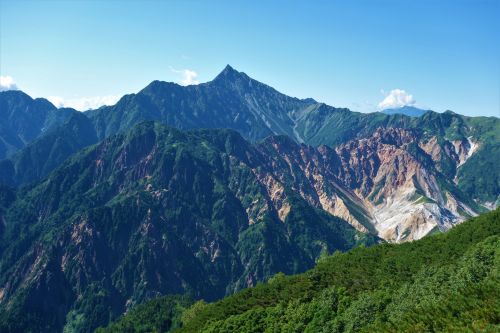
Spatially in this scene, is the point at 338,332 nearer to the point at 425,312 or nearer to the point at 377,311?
the point at 377,311

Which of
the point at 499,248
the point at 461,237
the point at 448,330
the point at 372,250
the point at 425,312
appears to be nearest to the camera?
the point at 448,330

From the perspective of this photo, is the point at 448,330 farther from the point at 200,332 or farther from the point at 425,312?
the point at 200,332

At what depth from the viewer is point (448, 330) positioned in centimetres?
5741

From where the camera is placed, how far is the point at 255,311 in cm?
12825

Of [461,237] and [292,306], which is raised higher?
[461,237]

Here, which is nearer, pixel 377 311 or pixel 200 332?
pixel 377 311

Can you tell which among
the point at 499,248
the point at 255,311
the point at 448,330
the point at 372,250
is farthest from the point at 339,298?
the point at 448,330

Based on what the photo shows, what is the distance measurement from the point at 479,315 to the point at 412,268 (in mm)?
76055

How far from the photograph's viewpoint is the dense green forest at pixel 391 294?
64.5 metres

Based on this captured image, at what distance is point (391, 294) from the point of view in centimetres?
10831

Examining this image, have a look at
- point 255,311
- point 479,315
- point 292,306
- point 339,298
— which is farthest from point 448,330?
point 255,311

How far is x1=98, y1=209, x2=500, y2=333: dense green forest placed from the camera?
212ft

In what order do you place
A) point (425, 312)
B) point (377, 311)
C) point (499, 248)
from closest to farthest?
point (425, 312) < point (377, 311) < point (499, 248)

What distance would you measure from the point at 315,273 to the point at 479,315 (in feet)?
293
